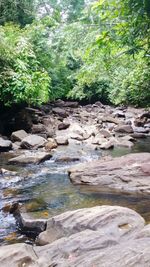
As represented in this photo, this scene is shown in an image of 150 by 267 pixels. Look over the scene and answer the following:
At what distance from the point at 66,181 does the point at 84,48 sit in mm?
3521

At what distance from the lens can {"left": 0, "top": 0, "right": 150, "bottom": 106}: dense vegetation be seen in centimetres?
615

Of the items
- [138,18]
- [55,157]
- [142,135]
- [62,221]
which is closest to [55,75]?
[142,135]

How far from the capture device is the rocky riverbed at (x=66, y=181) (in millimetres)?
3191

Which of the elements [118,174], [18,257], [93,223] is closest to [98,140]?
[118,174]

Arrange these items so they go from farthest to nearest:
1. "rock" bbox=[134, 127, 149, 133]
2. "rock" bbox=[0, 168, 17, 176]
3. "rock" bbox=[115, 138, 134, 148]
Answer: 1. "rock" bbox=[134, 127, 149, 133]
2. "rock" bbox=[115, 138, 134, 148]
3. "rock" bbox=[0, 168, 17, 176]

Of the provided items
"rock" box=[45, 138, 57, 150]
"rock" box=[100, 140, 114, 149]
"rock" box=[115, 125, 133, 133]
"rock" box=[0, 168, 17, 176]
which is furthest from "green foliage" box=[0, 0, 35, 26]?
"rock" box=[0, 168, 17, 176]

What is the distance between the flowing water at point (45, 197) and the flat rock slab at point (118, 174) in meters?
0.23

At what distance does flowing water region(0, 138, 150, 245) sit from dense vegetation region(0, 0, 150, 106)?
2.71 meters

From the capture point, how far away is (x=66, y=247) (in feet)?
10.4

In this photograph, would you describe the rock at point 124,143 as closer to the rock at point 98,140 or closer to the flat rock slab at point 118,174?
the rock at point 98,140

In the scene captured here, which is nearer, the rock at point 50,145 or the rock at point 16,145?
the rock at point 16,145

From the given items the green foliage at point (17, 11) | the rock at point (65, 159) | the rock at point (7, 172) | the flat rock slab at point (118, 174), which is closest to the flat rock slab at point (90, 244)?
the flat rock slab at point (118, 174)

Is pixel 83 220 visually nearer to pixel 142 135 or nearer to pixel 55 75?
pixel 142 135

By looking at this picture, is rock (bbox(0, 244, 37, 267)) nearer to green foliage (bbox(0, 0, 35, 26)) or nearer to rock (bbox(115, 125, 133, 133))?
rock (bbox(115, 125, 133, 133))
